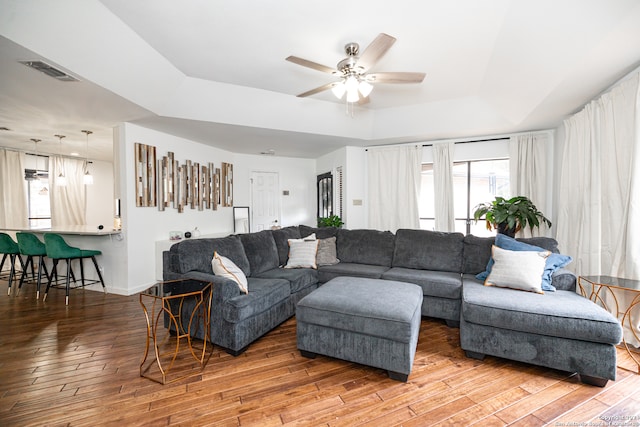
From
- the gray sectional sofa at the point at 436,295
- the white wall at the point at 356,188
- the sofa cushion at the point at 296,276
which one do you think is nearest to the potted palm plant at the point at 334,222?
the white wall at the point at 356,188

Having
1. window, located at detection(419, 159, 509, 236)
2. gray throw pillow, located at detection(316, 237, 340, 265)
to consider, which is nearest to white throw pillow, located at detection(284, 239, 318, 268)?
gray throw pillow, located at detection(316, 237, 340, 265)

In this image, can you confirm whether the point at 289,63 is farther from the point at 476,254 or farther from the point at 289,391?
the point at 289,391

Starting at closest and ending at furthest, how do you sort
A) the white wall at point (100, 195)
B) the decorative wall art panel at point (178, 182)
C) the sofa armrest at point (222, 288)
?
the sofa armrest at point (222, 288) → the decorative wall art panel at point (178, 182) → the white wall at point (100, 195)

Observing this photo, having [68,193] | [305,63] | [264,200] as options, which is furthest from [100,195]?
[305,63]

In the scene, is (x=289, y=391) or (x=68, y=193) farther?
(x=68, y=193)

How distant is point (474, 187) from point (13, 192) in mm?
9034

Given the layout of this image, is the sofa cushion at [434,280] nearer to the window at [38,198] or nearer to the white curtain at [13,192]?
the white curtain at [13,192]

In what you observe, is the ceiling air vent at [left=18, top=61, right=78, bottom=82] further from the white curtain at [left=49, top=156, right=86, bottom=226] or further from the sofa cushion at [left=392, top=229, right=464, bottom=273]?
the white curtain at [left=49, top=156, right=86, bottom=226]

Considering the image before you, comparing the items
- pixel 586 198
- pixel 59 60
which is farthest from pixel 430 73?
pixel 59 60

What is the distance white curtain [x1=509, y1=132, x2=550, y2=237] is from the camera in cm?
443

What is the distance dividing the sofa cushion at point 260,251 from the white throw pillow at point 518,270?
7.88ft

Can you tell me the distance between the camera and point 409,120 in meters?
4.73

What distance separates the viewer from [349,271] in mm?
3496

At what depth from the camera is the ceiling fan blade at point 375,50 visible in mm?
2135
